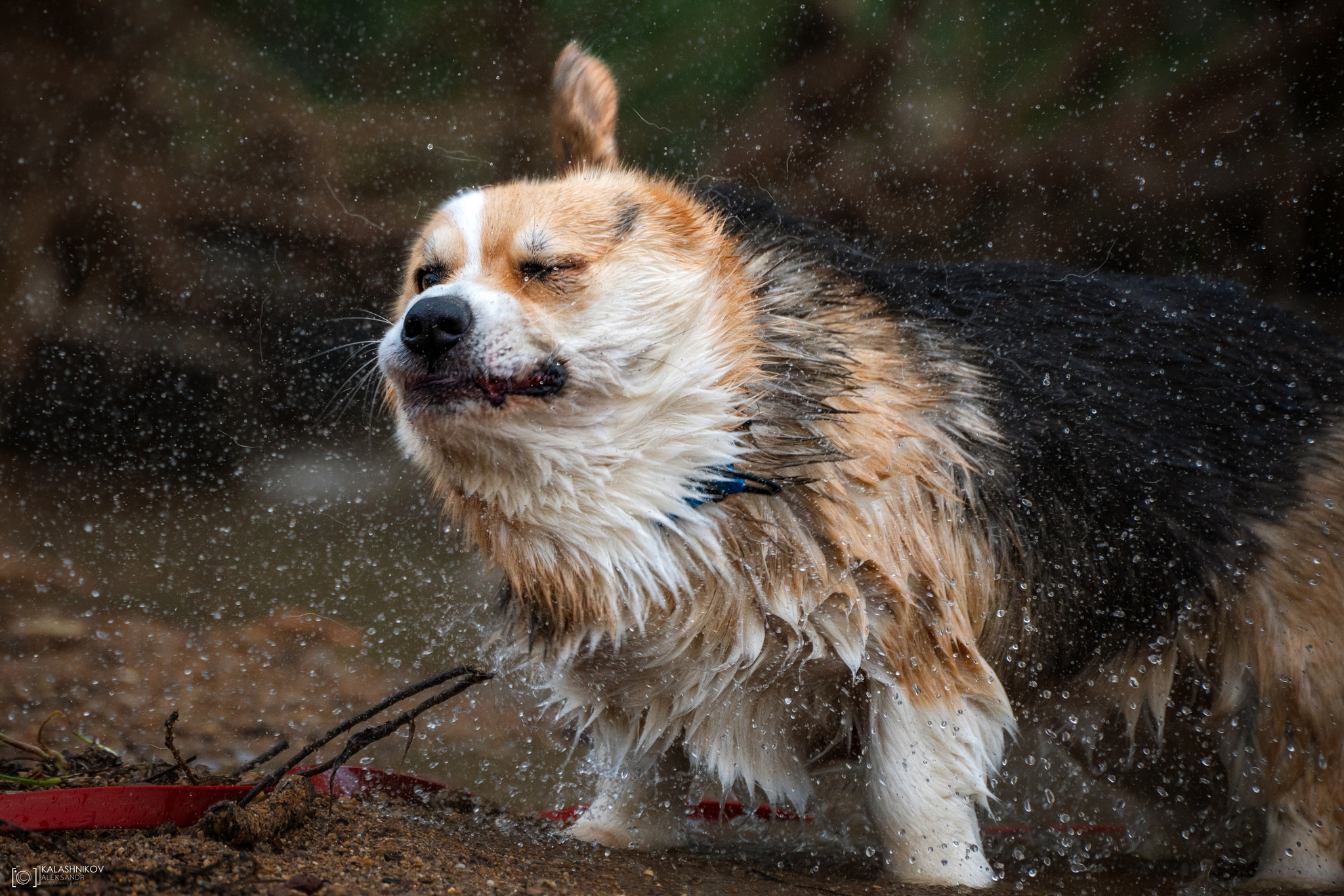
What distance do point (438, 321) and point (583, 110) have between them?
3.64 feet

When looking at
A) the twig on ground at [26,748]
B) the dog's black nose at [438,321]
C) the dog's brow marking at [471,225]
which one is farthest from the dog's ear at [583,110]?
the twig on ground at [26,748]

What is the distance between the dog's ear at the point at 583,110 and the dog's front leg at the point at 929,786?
1.82 meters

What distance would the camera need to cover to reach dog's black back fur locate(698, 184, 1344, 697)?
2.95 m

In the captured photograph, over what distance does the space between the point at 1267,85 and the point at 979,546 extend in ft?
16.3

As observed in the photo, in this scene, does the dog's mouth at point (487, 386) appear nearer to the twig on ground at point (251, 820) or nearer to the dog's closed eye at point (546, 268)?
the dog's closed eye at point (546, 268)

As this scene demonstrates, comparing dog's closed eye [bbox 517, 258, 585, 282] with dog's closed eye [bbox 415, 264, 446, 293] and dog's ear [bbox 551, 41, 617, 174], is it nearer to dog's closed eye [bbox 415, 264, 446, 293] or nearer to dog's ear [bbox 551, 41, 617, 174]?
dog's closed eye [bbox 415, 264, 446, 293]

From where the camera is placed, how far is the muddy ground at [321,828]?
6.18 feet

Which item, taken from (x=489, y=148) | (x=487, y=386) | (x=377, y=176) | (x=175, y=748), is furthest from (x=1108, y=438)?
(x=377, y=176)

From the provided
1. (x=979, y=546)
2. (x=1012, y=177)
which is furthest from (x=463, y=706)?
(x=1012, y=177)

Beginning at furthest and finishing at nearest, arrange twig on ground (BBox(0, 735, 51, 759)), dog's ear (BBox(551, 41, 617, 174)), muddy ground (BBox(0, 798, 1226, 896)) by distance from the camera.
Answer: dog's ear (BBox(551, 41, 617, 174)) → twig on ground (BBox(0, 735, 51, 759)) → muddy ground (BBox(0, 798, 1226, 896))

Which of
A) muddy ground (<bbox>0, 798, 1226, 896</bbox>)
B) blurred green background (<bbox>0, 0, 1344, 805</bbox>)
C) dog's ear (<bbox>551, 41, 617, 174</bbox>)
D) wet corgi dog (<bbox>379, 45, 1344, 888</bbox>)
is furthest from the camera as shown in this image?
blurred green background (<bbox>0, 0, 1344, 805</bbox>)

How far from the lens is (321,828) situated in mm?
2203

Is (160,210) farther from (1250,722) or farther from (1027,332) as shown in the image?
(1250,722)

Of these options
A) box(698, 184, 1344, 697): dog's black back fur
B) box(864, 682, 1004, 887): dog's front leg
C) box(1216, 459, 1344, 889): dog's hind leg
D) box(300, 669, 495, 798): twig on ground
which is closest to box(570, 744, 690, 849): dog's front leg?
box(864, 682, 1004, 887): dog's front leg
